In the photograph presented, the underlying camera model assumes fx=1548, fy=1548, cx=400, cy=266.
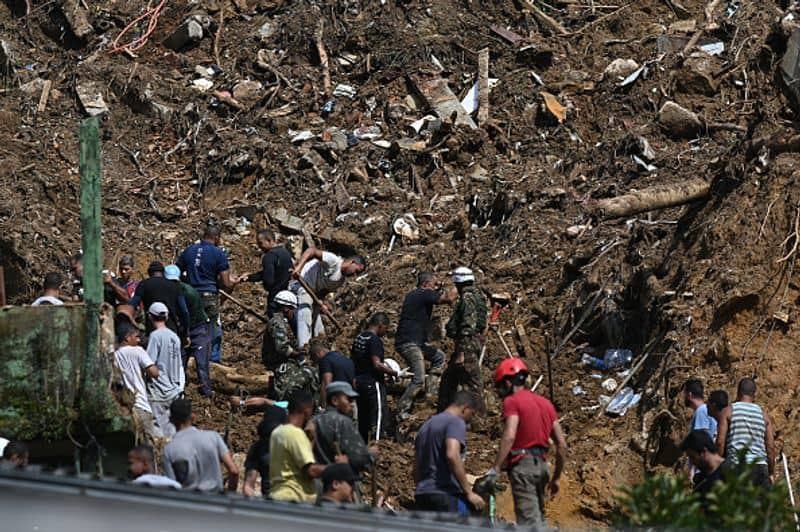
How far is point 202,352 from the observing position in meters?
15.0

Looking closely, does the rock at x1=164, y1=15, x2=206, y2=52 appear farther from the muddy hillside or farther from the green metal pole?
the green metal pole

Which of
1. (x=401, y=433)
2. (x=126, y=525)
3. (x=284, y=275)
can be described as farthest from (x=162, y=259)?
(x=126, y=525)

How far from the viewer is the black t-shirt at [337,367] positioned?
1298 centimetres

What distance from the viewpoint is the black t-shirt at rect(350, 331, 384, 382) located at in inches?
541

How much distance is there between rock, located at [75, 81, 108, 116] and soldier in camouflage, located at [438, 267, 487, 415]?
9.62m

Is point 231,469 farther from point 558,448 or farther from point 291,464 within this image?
point 558,448

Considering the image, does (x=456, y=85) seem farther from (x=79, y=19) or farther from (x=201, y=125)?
(x=79, y=19)

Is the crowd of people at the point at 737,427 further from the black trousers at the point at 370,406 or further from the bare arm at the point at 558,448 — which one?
the black trousers at the point at 370,406

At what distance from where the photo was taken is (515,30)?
2317 centimetres

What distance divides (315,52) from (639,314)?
29.5 feet

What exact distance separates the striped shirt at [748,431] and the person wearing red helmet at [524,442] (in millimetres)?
1365

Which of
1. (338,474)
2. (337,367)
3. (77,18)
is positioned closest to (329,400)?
(338,474)

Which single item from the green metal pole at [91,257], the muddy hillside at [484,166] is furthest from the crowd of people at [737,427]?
the green metal pole at [91,257]

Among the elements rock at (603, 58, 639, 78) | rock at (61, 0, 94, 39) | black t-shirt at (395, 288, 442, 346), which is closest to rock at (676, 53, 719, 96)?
rock at (603, 58, 639, 78)
